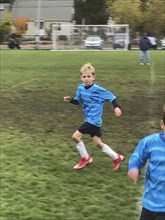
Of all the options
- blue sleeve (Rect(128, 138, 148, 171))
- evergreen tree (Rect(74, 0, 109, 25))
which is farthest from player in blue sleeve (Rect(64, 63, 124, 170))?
evergreen tree (Rect(74, 0, 109, 25))

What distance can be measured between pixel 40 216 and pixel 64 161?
2127mm

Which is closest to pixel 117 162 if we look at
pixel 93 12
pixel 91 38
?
pixel 91 38

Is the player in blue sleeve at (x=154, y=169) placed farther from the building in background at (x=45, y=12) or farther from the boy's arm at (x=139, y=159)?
the building in background at (x=45, y=12)

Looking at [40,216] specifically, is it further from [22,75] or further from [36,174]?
[22,75]

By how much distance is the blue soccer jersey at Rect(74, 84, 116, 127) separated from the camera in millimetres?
6430

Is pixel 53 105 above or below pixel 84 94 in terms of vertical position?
below

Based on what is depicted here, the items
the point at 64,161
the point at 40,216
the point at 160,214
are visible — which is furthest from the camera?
the point at 64,161

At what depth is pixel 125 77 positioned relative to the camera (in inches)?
709

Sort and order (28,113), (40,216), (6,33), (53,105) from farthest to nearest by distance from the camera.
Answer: (6,33), (53,105), (28,113), (40,216)

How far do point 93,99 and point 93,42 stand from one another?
37288 mm

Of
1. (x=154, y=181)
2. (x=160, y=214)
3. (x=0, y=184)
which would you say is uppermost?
(x=154, y=181)

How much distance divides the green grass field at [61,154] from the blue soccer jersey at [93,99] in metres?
0.79

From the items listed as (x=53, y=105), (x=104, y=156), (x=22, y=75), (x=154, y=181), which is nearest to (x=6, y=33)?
(x=22, y=75)

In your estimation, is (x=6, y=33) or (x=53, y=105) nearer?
(x=53, y=105)
